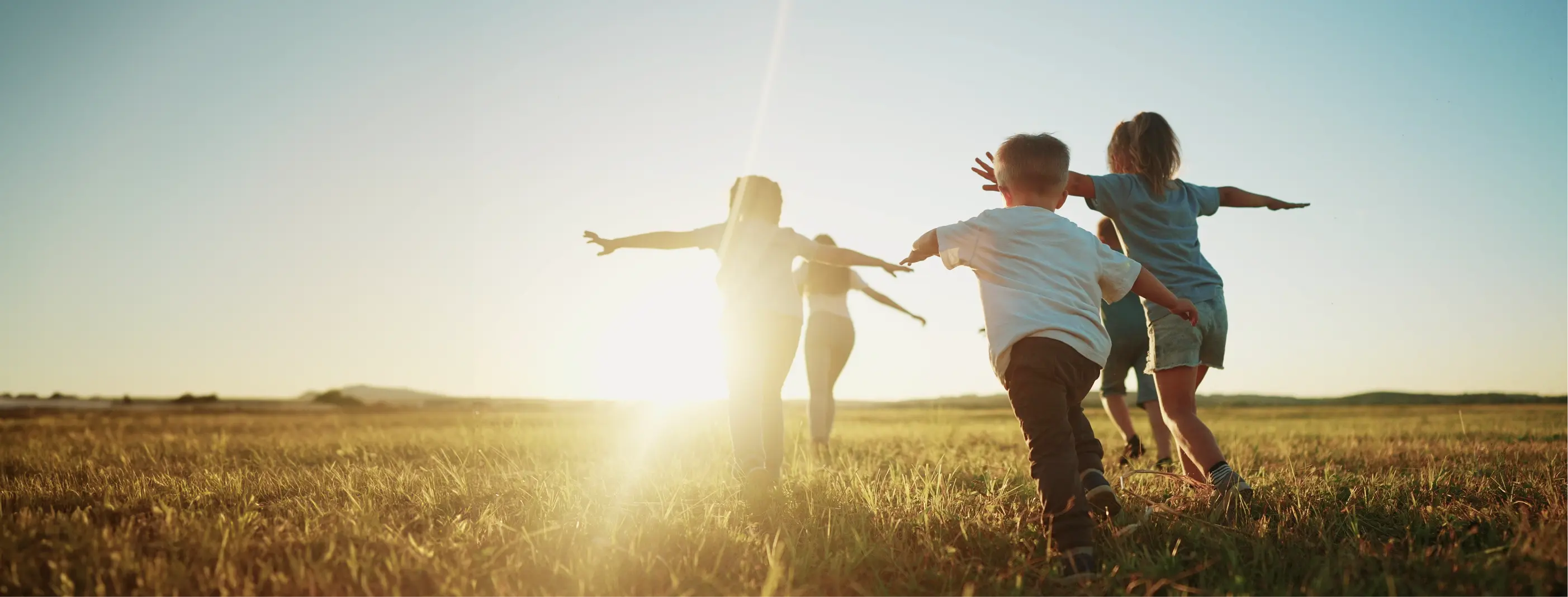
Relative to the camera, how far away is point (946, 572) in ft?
8.77

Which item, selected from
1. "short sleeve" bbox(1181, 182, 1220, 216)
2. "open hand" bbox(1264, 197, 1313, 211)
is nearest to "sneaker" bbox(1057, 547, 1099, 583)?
"short sleeve" bbox(1181, 182, 1220, 216)

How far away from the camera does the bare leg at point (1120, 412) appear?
22.9 feet

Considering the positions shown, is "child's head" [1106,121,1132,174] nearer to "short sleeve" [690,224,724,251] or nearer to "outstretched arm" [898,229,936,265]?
"outstretched arm" [898,229,936,265]

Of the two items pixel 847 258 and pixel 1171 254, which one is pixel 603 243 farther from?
pixel 1171 254

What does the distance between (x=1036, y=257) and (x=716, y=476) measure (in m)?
2.64

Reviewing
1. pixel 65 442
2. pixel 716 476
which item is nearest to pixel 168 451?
pixel 65 442

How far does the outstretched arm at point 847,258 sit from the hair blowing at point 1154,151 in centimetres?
162

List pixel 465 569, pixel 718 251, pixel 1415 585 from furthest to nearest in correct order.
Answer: pixel 718 251, pixel 465 569, pixel 1415 585

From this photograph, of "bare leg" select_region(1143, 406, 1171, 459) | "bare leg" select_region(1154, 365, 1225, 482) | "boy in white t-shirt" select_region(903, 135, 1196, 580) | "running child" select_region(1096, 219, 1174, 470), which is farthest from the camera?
"running child" select_region(1096, 219, 1174, 470)

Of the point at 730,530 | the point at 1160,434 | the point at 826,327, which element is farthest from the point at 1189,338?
the point at 826,327

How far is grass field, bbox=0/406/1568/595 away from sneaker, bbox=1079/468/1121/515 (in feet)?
0.30

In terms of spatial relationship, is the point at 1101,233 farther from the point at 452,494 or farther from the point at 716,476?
the point at 452,494

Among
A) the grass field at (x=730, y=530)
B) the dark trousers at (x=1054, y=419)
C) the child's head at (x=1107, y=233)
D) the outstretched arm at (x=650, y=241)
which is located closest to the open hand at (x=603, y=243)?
the outstretched arm at (x=650, y=241)

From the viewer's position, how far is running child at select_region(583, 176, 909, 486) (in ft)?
17.4
